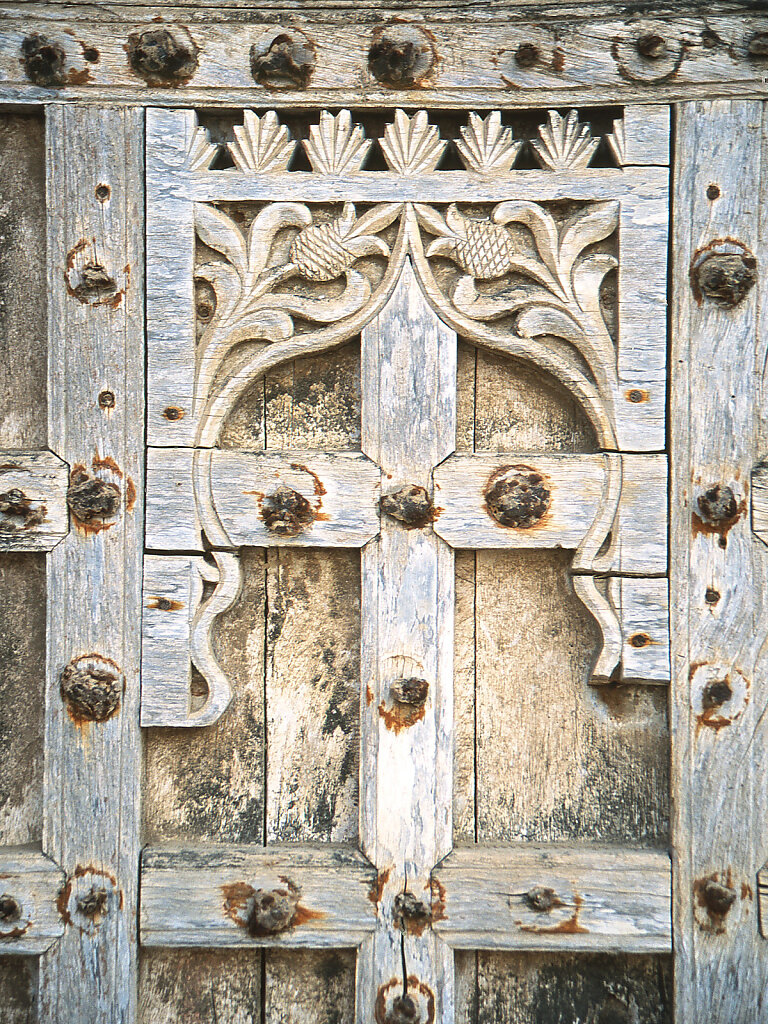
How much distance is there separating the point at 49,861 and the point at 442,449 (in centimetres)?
86

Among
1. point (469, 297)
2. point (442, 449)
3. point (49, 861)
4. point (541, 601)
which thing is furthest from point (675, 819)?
point (49, 861)

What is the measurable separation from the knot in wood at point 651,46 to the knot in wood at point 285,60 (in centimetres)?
48

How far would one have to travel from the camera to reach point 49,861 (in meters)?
1.16

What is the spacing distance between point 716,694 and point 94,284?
3.66 feet

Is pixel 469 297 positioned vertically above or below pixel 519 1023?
above

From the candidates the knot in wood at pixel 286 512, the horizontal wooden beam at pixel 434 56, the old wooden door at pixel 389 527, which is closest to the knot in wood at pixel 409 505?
the old wooden door at pixel 389 527

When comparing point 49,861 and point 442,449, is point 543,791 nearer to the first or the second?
point 442,449

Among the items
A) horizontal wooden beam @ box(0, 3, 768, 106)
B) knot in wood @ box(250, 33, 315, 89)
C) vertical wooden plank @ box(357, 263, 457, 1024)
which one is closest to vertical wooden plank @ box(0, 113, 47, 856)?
horizontal wooden beam @ box(0, 3, 768, 106)

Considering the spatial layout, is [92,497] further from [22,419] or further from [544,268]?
[544,268]

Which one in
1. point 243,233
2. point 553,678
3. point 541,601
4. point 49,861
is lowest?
point 49,861

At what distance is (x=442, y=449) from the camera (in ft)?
3.83

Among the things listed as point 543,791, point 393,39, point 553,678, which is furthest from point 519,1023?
point 393,39

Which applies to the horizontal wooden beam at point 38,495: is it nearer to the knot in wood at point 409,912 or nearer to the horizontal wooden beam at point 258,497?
the horizontal wooden beam at point 258,497

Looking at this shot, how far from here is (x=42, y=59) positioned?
1.15m
